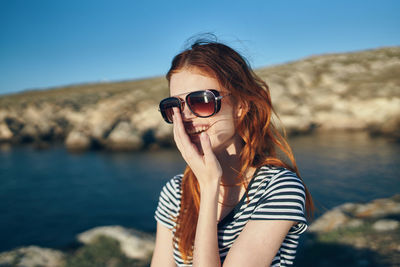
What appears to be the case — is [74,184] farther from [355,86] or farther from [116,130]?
[355,86]

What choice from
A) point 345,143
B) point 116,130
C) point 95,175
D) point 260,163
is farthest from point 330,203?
point 116,130

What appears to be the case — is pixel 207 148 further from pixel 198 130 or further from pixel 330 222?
pixel 330 222

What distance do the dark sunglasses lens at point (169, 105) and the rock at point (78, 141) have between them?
26272 mm

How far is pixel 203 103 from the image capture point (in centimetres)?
217

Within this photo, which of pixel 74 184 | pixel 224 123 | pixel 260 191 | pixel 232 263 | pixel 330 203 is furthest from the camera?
pixel 74 184

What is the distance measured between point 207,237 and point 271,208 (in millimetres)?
472

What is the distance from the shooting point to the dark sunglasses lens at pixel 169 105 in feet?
7.52

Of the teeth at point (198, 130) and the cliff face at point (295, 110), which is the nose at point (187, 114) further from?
the cliff face at point (295, 110)

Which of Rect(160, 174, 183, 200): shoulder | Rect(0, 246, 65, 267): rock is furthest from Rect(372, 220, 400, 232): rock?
Rect(0, 246, 65, 267): rock

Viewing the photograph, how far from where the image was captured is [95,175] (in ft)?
65.4

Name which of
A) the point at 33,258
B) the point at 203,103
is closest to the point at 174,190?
the point at 203,103

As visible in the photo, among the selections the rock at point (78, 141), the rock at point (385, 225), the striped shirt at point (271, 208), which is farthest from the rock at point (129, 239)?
the rock at point (78, 141)

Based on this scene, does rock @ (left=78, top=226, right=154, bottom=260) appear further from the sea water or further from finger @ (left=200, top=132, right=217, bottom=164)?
finger @ (left=200, top=132, right=217, bottom=164)

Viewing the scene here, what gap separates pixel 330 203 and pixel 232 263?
11550 millimetres
